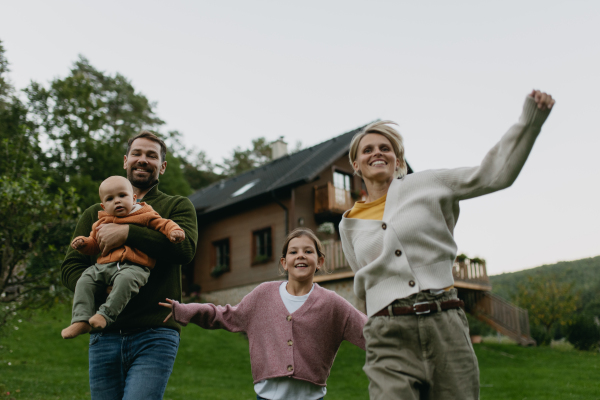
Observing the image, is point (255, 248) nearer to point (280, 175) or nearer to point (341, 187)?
point (280, 175)

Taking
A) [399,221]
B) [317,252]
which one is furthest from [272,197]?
[399,221]

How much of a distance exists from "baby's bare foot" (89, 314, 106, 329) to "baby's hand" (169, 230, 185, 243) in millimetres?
489

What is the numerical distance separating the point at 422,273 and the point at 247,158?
1596 inches

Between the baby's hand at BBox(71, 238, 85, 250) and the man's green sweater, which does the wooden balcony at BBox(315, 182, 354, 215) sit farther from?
the baby's hand at BBox(71, 238, 85, 250)

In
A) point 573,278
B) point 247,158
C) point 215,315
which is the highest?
point 247,158

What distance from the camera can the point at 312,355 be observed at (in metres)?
3.32

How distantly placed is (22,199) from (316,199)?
1276cm

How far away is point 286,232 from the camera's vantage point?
19.2m

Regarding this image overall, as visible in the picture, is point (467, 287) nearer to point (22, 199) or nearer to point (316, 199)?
point (316, 199)

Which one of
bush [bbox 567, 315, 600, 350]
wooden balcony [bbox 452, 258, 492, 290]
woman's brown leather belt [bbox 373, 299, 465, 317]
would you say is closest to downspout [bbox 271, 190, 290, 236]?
wooden balcony [bbox 452, 258, 492, 290]

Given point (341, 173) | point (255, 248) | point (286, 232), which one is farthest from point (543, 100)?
point (341, 173)

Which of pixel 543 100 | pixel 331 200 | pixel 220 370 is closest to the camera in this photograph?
pixel 543 100

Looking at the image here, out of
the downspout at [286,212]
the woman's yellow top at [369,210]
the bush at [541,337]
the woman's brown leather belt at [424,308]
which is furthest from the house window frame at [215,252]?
the woman's brown leather belt at [424,308]

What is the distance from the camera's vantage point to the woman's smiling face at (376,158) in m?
2.64
